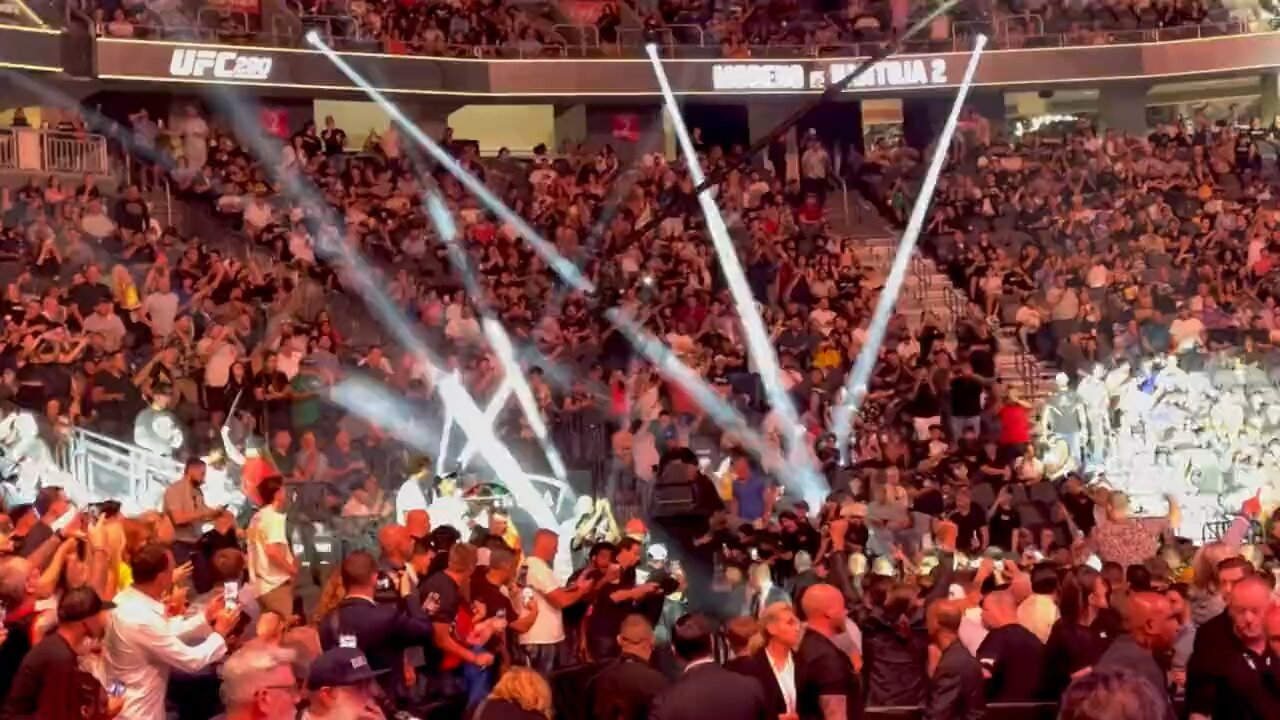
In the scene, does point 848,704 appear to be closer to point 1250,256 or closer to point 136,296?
point 136,296

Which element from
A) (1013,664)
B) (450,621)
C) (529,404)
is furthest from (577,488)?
(1013,664)

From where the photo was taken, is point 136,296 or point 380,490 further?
point 136,296

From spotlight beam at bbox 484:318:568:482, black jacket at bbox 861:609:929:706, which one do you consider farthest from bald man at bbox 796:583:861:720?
spotlight beam at bbox 484:318:568:482

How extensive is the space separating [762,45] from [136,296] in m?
12.6

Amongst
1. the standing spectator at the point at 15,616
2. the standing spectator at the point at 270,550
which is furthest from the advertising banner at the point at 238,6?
the standing spectator at the point at 15,616

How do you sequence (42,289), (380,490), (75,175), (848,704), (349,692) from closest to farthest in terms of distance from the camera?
(349,692) → (848,704) → (380,490) → (42,289) → (75,175)

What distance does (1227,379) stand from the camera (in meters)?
20.5

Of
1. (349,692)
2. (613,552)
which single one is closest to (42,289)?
(613,552)

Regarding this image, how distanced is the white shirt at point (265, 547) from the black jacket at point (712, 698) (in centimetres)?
400

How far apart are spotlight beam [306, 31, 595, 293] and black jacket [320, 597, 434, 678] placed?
1344 centimetres

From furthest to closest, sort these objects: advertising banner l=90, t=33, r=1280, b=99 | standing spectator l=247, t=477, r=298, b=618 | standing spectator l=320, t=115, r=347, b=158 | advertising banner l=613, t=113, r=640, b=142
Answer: advertising banner l=613, t=113, r=640, b=142 < advertising banner l=90, t=33, r=1280, b=99 < standing spectator l=320, t=115, r=347, b=158 < standing spectator l=247, t=477, r=298, b=618

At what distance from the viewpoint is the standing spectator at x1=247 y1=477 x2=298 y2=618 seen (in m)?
10.2

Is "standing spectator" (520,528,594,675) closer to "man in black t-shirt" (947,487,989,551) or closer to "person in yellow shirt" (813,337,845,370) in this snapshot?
"man in black t-shirt" (947,487,989,551)

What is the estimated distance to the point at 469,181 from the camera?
24.8m
